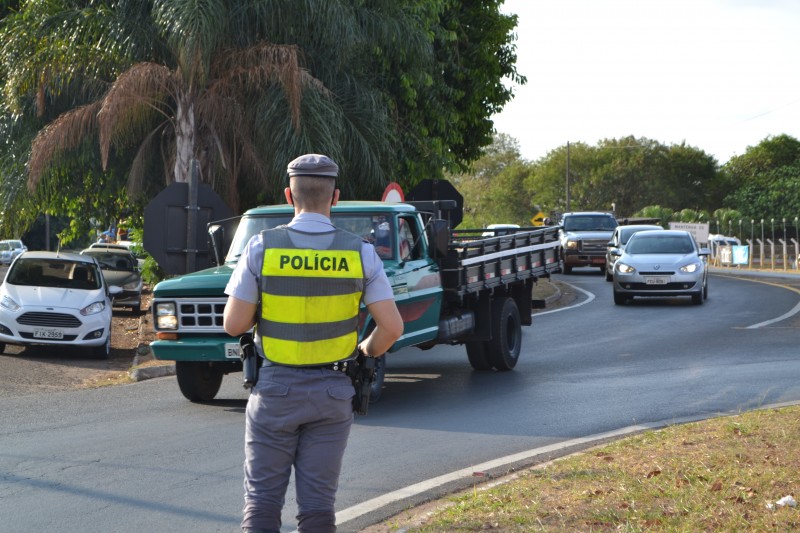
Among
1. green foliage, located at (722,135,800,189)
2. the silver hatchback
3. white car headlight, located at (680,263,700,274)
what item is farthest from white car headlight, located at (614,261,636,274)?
green foliage, located at (722,135,800,189)

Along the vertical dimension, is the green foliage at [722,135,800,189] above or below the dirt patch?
above

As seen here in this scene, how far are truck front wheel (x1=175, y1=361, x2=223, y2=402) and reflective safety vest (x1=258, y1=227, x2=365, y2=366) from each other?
6.99 m

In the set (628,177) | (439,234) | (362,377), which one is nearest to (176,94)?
(439,234)

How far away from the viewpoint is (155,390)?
12906mm

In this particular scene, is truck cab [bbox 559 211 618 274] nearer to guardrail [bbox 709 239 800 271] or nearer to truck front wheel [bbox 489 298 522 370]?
guardrail [bbox 709 239 800 271]

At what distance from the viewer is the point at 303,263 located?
15.1ft

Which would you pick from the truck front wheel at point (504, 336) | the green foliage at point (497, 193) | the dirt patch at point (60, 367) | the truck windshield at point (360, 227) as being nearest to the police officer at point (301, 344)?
the truck windshield at point (360, 227)

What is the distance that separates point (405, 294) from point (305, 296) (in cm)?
677

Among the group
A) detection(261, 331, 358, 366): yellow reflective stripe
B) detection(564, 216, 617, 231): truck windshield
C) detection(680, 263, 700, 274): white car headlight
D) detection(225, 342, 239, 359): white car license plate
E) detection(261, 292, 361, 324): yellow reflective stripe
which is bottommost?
detection(680, 263, 700, 274): white car headlight

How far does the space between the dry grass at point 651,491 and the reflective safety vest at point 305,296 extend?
6.60 feet

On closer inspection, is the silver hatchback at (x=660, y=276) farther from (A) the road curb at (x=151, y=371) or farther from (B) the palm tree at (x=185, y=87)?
(A) the road curb at (x=151, y=371)

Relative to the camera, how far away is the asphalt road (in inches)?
284

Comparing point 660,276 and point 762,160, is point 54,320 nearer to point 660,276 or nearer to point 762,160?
point 660,276

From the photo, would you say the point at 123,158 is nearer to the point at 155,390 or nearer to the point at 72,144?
the point at 72,144
